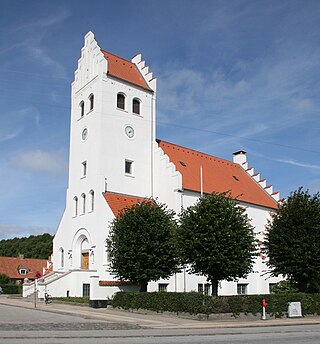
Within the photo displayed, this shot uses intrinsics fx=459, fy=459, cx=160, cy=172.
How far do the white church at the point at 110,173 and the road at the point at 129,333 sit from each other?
1559 cm

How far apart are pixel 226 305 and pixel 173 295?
334 cm

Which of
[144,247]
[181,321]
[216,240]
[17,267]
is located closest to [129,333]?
[181,321]

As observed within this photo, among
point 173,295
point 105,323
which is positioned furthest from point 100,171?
point 105,323

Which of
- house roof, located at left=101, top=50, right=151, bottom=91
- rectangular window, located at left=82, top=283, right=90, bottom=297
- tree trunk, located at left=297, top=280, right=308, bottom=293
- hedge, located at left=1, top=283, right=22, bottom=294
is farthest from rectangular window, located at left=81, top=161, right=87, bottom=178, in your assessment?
hedge, located at left=1, top=283, right=22, bottom=294

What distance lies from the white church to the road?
51.2 feet

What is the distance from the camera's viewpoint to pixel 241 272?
29.9 metres

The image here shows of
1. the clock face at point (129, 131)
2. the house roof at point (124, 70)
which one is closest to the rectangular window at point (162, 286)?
the clock face at point (129, 131)

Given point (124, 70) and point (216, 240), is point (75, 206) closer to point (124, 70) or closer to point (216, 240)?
point (124, 70)

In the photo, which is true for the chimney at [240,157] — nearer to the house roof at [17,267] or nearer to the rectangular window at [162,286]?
the rectangular window at [162,286]

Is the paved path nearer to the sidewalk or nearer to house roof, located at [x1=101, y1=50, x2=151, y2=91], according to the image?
the sidewalk

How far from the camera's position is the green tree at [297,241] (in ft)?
104

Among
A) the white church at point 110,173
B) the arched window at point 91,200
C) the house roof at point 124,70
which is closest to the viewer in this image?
the white church at point 110,173

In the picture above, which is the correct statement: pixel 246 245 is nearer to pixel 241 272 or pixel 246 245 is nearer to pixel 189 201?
pixel 241 272

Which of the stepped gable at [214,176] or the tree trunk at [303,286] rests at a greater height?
the stepped gable at [214,176]
